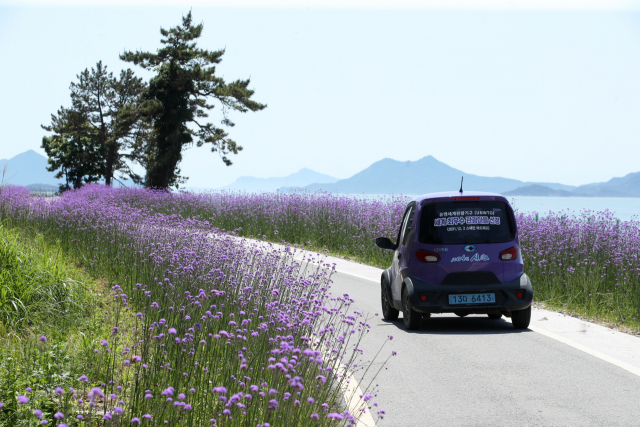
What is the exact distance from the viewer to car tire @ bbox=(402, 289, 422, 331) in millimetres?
9359

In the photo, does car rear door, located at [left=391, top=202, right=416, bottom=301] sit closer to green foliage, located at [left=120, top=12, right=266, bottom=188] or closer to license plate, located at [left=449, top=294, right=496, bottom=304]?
license plate, located at [left=449, top=294, right=496, bottom=304]

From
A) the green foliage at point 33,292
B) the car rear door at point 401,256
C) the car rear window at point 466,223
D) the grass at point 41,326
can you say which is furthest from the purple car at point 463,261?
the green foliage at point 33,292

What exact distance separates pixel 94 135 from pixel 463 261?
67.0m

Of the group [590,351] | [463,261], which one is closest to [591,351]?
[590,351]

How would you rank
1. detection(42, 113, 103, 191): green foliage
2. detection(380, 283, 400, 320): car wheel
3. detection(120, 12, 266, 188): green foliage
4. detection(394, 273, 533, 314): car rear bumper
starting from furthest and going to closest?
detection(42, 113, 103, 191): green foliage → detection(120, 12, 266, 188): green foliage → detection(380, 283, 400, 320): car wheel → detection(394, 273, 533, 314): car rear bumper

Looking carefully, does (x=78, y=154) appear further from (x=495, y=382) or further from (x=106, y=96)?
(x=495, y=382)

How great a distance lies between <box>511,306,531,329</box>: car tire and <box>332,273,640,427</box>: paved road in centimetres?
15

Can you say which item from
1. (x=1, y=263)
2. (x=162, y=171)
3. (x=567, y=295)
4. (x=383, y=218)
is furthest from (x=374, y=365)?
(x=162, y=171)

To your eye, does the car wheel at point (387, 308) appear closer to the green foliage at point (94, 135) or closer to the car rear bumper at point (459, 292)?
the car rear bumper at point (459, 292)

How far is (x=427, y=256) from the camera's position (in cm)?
924

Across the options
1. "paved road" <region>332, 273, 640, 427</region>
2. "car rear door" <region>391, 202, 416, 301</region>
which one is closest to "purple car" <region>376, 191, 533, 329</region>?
"car rear door" <region>391, 202, 416, 301</region>

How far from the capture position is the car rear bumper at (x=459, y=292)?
913 centimetres

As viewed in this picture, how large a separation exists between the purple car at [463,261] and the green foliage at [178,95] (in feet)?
126

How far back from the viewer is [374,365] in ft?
25.2
